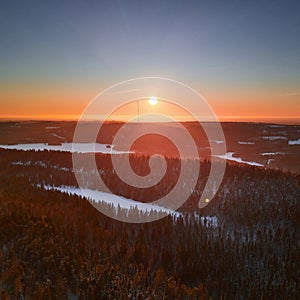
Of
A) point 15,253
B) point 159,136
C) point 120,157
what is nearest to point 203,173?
point 120,157

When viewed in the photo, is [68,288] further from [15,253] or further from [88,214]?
[88,214]

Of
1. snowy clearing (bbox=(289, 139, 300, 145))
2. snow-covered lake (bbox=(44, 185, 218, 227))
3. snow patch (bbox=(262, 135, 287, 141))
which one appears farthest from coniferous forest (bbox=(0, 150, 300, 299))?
snow patch (bbox=(262, 135, 287, 141))

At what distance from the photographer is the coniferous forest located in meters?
9.57

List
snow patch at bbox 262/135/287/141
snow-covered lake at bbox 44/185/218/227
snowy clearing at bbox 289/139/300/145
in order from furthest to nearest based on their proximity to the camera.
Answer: snow patch at bbox 262/135/287/141
snowy clearing at bbox 289/139/300/145
snow-covered lake at bbox 44/185/218/227

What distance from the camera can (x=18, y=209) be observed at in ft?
50.1

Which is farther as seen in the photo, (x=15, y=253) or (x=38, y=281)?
(x=15, y=253)

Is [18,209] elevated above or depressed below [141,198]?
above

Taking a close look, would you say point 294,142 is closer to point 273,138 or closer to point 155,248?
point 273,138

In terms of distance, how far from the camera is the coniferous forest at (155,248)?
31.4 feet

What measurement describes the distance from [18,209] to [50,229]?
10.5ft

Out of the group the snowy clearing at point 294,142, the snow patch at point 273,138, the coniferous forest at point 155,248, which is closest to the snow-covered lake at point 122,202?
the coniferous forest at point 155,248

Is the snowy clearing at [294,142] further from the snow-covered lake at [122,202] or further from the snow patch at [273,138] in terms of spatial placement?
the snow-covered lake at [122,202]

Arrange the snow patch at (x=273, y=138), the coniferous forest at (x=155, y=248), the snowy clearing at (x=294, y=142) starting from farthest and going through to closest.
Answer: the snow patch at (x=273, y=138) → the snowy clearing at (x=294, y=142) → the coniferous forest at (x=155, y=248)

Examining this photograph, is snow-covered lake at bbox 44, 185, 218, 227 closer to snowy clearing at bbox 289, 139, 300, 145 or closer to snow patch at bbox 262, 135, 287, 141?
snowy clearing at bbox 289, 139, 300, 145
